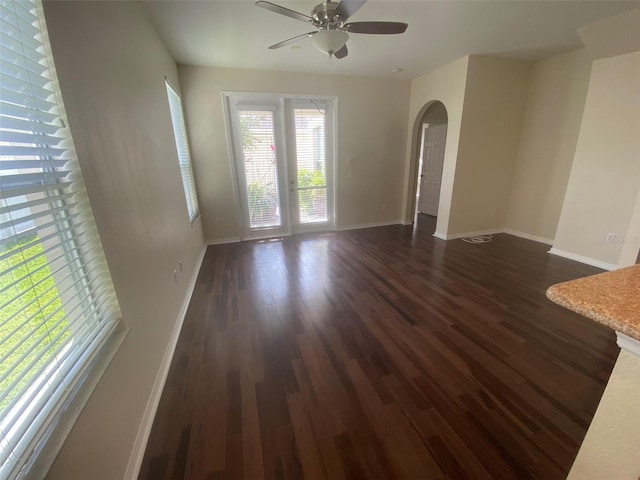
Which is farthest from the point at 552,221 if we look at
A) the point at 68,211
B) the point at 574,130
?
the point at 68,211

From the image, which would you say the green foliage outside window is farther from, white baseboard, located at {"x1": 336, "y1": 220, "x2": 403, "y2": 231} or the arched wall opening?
the arched wall opening

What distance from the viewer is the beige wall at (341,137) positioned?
12.4 ft

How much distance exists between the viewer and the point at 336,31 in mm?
1916

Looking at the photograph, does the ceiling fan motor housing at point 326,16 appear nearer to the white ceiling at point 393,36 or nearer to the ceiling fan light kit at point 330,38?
the ceiling fan light kit at point 330,38

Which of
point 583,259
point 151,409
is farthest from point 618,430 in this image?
point 583,259

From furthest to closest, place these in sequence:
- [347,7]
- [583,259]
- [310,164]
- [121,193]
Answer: [310,164], [583,259], [347,7], [121,193]

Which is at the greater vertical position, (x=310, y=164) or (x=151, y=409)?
(x=310, y=164)

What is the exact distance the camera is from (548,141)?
3.93 metres

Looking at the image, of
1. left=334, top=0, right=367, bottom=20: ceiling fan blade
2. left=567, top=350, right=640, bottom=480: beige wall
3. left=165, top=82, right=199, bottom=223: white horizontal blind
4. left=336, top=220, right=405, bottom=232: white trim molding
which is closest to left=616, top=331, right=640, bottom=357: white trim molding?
left=567, top=350, right=640, bottom=480: beige wall

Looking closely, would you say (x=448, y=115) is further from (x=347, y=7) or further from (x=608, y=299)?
(x=608, y=299)

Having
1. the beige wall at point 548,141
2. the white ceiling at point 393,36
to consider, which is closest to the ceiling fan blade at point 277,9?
the white ceiling at point 393,36

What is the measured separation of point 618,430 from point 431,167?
6.03 metres

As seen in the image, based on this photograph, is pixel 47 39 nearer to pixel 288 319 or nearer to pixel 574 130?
pixel 288 319

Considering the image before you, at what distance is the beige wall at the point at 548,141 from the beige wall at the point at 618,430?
4.34m
